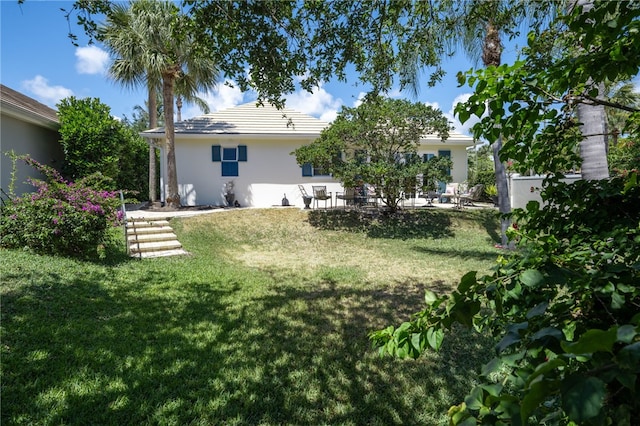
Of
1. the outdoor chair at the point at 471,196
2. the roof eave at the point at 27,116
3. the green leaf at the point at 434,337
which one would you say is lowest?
the green leaf at the point at 434,337

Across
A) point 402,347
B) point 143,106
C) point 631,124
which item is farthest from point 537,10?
point 143,106

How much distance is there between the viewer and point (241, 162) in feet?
51.2

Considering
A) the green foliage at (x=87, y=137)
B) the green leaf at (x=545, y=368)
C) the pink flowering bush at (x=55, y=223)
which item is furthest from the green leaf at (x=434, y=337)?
the green foliage at (x=87, y=137)

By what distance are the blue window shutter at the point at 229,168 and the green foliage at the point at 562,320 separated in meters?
14.7

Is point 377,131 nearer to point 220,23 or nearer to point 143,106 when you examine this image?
point 220,23

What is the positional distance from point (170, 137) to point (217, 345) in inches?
462

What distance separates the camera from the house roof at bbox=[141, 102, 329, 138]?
1499cm

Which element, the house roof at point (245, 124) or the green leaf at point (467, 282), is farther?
the house roof at point (245, 124)

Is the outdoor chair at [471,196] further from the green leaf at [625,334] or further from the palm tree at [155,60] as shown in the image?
the green leaf at [625,334]

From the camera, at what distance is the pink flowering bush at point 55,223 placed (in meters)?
6.59

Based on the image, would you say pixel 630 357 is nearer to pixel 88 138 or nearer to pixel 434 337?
pixel 434 337

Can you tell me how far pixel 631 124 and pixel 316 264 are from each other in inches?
274

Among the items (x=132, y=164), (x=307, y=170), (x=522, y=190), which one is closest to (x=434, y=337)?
(x=522, y=190)

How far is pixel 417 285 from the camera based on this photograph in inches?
256
